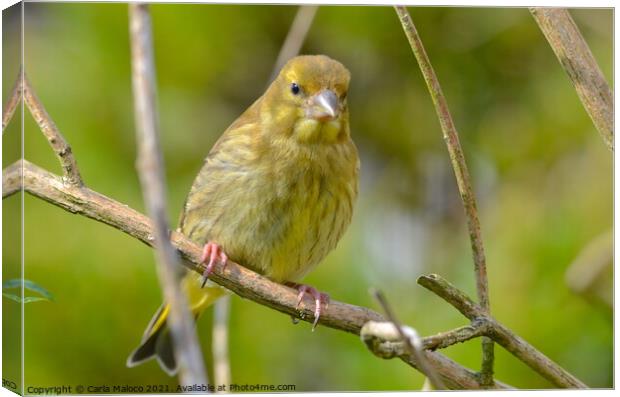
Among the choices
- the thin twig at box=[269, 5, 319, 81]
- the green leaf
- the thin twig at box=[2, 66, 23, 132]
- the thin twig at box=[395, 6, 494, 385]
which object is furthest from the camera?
the thin twig at box=[269, 5, 319, 81]

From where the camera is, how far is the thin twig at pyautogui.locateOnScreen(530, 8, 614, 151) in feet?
9.71

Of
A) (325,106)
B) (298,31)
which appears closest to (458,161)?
(325,106)

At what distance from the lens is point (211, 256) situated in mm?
3371

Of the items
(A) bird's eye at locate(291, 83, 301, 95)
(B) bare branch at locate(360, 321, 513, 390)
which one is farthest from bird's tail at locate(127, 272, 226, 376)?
(B) bare branch at locate(360, 321, 513, 390)

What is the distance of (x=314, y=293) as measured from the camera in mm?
3447

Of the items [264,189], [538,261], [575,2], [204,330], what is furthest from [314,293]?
[575,2]

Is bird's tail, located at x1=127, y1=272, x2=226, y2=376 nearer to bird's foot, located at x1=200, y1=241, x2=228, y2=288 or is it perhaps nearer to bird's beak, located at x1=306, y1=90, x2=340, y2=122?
bird's foot, located at x1=200, y1=241, x2=228, y2=288

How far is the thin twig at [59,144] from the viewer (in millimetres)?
2992

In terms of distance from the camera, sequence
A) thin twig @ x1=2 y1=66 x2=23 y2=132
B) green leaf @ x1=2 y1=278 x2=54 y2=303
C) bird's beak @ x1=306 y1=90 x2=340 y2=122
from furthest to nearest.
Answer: bird's beak @ x1=306 y1=90 x2=340 y2=122, thin twig @ x1=2 y1=66 x2=23 y2=132, green leaf @ x1=2 y1=278 x2=54 y2=303

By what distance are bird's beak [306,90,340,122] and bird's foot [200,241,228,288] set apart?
56 centimetres

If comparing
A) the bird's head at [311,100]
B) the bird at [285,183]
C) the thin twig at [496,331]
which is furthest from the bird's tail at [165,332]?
the thin twig at [496,331]

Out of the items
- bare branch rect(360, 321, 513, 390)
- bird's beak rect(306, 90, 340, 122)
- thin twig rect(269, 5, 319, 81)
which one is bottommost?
bare branch rect(360, 321, 513, 390)

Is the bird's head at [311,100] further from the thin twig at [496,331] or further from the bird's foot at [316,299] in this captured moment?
the thin twig at [496,331]

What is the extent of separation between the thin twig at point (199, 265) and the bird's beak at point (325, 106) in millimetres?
571
